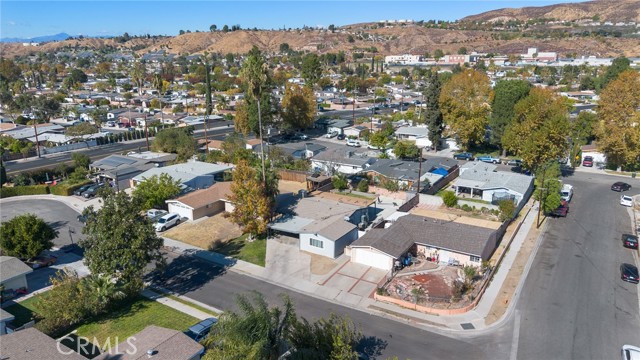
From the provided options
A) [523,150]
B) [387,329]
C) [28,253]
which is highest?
[523,150]

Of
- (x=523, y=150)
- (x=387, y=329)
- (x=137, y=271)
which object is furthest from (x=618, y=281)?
(x=137, y=271)

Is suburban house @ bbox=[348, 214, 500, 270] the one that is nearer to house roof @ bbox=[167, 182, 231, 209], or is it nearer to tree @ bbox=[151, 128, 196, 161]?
house roof @ bbox=[167, 182, 231, 209]

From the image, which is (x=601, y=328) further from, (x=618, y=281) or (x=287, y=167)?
(x=287, y=167)

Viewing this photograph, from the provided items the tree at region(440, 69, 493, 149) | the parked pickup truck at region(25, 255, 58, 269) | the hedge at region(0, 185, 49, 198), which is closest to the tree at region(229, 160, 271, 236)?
the parked pickup truck at region(25, 255, 58, 269)

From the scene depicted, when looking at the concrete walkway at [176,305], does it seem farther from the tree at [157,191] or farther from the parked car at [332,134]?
the parked car at [332,134]

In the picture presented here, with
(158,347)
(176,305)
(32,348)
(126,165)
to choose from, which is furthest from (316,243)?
(126,165)
